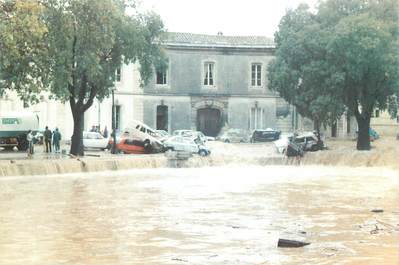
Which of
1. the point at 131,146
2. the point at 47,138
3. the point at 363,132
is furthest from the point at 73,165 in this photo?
the point at 363,132

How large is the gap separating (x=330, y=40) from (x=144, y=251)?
2796cm

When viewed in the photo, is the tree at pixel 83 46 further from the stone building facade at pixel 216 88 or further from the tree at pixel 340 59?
the stone building facade at pixel 216 88

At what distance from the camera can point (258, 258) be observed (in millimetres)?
Answer: 11883

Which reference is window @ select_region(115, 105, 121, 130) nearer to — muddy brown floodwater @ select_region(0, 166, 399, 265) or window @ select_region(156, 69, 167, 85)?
window @ select_region(156, 69, 167, 85)

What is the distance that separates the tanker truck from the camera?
1615 inches

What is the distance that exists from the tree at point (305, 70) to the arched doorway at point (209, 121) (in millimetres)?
12842

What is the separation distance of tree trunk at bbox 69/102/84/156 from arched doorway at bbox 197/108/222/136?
22.0m

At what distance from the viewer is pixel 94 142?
4372 cm

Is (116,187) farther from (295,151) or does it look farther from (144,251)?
(295,151)

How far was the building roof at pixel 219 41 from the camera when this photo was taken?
56938 mm

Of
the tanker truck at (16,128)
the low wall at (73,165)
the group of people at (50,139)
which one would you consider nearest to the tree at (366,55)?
the low wall at (73,165)

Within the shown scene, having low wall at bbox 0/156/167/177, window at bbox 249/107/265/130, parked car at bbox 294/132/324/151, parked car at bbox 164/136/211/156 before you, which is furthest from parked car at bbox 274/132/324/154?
window at bbox 249/107/265/130

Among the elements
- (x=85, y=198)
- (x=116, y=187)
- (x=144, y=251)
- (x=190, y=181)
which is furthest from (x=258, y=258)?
(x=190, y=181)

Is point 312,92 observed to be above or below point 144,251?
above
